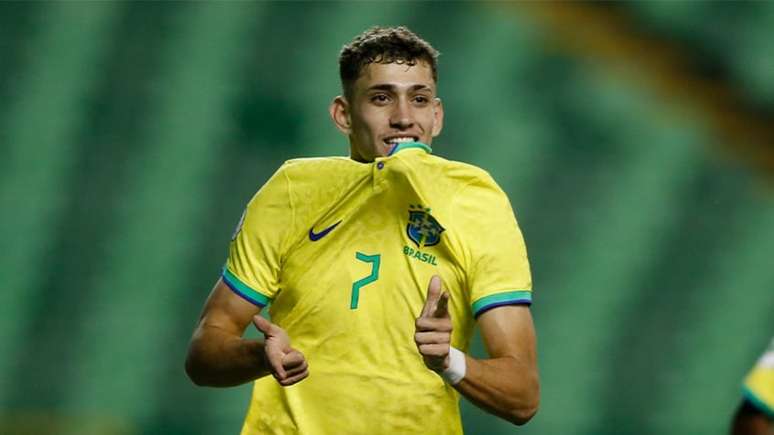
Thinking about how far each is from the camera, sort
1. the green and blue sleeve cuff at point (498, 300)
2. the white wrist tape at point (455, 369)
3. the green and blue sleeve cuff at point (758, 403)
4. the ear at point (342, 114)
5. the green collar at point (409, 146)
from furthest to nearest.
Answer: the ear at point (342, 114) → the green collar at point (409, 146) → the green and blue sleeve cuff at point (498, 300) → the white wrist tape at point (455, 369) → the green and blue sleeve cuff at point (758, 403)

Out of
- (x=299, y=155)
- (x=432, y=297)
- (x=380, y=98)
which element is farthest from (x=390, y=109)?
(x=299, y=155)

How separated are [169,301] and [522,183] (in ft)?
4.55

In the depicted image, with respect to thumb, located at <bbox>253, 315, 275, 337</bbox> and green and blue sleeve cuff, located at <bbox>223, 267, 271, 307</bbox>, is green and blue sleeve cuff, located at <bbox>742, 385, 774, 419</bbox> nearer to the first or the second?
thumb, located at <bbox>253, 315, 275, 337</bbox>

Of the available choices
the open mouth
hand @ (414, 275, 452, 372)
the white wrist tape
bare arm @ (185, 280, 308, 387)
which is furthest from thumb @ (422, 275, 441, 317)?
the open mouth

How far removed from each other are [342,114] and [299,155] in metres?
2.04

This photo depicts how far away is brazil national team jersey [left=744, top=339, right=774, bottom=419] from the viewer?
8.70 ft

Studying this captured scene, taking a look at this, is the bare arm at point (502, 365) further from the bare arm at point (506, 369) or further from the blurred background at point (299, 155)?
the blurred background at point (299, 155)

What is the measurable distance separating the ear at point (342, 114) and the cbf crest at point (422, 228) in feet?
1.09

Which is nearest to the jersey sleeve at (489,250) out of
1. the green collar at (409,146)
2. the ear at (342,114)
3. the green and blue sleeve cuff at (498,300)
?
the green and blue sleeve cuff at (498,300)

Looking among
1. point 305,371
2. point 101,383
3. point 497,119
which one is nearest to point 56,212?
point 101,383

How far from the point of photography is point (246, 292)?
3.22 meters

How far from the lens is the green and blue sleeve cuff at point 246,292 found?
322 cm

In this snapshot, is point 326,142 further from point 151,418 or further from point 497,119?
point 151,418

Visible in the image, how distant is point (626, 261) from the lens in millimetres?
5555
